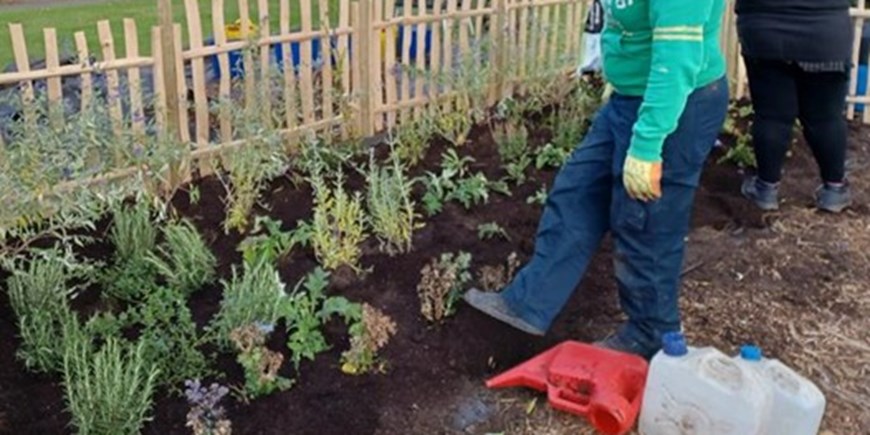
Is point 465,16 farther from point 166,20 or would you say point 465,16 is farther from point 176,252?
point 176,252

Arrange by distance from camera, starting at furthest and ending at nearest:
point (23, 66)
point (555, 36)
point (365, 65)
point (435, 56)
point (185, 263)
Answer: point (555, 36) < point (435, 56) < point (365, 65) < point (23, 66) < point (185, 263)

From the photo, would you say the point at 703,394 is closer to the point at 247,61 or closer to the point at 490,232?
the point at 490,232

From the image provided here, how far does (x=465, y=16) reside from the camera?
242 inches

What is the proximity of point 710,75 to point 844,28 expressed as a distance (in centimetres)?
192

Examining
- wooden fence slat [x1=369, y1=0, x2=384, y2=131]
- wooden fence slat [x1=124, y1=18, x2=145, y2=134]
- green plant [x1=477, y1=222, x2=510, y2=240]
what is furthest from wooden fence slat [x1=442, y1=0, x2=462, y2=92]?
wooden fence slat [x1=124, y1=18, x2=145, y2=134]

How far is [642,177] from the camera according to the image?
2.92 m

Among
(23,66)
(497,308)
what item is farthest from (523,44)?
(497,308)

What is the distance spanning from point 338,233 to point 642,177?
1506 mm

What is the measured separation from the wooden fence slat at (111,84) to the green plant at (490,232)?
1.64m

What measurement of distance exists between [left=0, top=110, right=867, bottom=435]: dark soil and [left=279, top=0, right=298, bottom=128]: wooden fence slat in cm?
67

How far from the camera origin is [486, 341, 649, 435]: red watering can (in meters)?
2.97

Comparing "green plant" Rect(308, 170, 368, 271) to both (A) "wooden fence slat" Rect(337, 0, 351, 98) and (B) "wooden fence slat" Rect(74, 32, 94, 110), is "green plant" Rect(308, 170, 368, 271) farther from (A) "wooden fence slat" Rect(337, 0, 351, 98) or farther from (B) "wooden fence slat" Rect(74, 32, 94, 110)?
(A) "wooden fence slat" Rect(337, 0, 351, 98)

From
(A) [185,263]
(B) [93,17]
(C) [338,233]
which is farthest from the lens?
(B) [93,17]

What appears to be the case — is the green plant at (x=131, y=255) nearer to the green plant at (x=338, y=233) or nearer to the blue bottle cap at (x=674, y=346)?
the green plant at (x=338, y=233)
